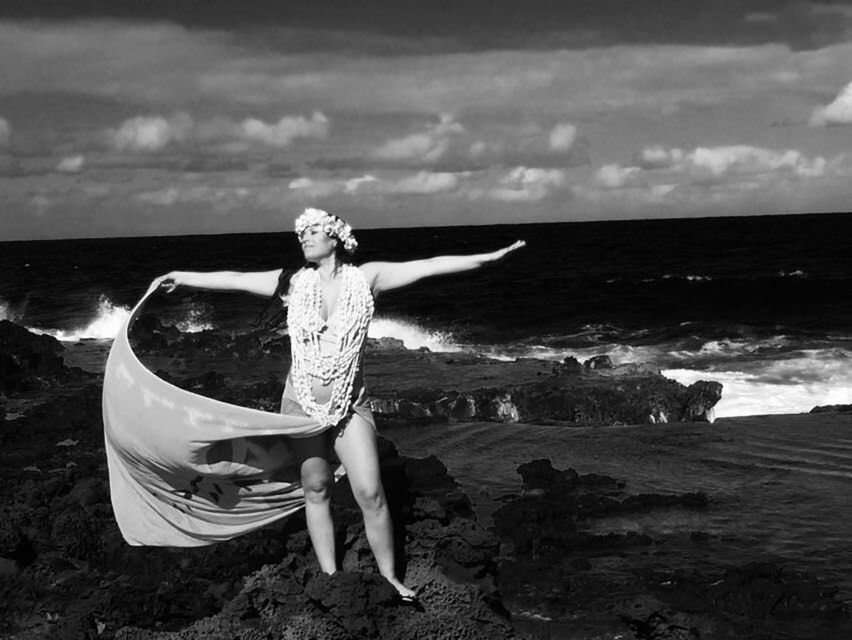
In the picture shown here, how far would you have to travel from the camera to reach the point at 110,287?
56.8m

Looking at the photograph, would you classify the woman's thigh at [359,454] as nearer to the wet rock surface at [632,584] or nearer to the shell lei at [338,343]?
the shell lei at [338,343]

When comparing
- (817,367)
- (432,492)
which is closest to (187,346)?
(817,367)

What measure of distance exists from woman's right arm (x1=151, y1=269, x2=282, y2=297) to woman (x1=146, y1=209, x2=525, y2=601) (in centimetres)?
3

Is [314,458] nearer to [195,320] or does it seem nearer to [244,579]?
[244,579]

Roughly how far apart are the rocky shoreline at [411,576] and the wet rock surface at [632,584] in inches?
0.6

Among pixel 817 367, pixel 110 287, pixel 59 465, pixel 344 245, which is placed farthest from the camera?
pixel 110 287

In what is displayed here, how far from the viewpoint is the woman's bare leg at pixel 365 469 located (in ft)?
16.4

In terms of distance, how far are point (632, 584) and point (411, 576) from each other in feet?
8.98

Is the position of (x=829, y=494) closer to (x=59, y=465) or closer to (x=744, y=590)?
(x=744, y=590)

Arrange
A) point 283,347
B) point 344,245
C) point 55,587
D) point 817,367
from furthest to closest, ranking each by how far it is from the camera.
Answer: point 283,347
point 817,367
point 55,587
point 344,245

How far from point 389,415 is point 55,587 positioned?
8.18m

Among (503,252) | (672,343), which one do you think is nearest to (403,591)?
(503,252)

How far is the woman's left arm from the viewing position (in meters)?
5.04

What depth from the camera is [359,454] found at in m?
5.01
